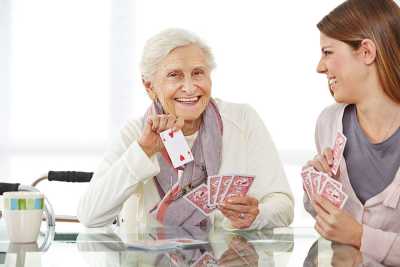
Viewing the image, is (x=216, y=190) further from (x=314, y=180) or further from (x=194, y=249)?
(x=194, y=249)

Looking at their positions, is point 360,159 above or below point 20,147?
above

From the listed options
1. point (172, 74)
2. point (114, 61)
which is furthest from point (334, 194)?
point (114, 61)

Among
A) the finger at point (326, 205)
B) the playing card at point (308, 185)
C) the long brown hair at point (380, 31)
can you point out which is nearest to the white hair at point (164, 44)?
the long brown hair at point (380, 31)

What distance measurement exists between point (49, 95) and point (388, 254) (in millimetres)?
4214

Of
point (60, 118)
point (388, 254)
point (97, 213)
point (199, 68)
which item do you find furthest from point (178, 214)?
point (60, 118)

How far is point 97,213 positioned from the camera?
110 inches

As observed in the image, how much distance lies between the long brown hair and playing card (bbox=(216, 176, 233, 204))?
1.97ft

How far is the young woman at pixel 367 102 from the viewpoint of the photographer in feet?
8.04

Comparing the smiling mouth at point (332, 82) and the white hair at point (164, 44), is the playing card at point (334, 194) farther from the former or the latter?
the white hair at point (164, 44)

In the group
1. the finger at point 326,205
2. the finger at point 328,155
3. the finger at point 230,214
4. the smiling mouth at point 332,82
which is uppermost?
the smiling mouth at point 332,82

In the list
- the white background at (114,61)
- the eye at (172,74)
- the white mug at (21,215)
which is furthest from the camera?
the white background at (114,61)

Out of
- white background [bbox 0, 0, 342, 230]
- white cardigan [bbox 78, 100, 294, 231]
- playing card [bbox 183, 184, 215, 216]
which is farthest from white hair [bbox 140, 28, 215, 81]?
white background [bbox 0, 0, 342, 230]

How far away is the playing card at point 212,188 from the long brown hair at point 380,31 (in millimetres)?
638

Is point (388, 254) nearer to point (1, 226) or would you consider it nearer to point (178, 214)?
point (178, 214)
